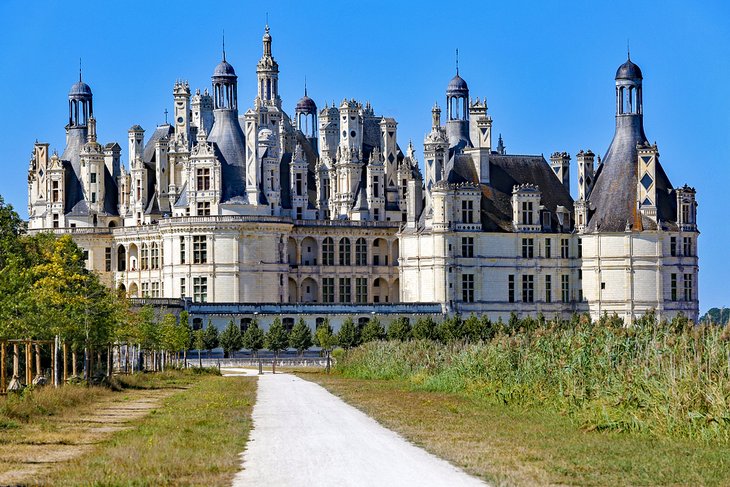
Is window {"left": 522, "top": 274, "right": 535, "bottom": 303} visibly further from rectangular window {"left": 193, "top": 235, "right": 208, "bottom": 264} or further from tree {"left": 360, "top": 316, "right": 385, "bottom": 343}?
rectangular window {"left": 193, "top": 235, "right": 208, "bottom": 264}

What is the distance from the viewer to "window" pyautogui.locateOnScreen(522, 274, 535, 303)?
328ft

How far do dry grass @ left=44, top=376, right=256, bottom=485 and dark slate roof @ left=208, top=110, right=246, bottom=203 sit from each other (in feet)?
214

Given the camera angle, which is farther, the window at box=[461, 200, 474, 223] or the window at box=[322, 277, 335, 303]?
the window at box=[322, 277, 335, 303]

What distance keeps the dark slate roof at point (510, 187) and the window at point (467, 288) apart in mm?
3083

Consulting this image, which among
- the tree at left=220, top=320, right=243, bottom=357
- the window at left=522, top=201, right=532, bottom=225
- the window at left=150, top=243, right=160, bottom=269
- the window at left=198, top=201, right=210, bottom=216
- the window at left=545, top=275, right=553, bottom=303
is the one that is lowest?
the tree at left=220, top=320, right=243, bottom=357

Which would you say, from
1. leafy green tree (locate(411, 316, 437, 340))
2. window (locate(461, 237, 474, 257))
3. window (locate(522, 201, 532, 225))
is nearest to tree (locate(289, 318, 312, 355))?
leafy green tree (locate(411, 316, 437, 340))

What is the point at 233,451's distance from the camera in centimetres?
2656

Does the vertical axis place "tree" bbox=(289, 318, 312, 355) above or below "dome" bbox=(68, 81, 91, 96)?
below

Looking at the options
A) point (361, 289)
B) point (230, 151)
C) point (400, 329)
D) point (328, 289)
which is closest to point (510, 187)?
point (400, 329)

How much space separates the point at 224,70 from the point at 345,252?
15.0 metres

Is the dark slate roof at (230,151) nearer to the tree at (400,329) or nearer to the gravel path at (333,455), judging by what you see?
the tree at (400,329)

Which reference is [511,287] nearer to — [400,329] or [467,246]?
[467,246]

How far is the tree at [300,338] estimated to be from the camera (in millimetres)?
91562

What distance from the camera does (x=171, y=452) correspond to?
2598 centimetres
